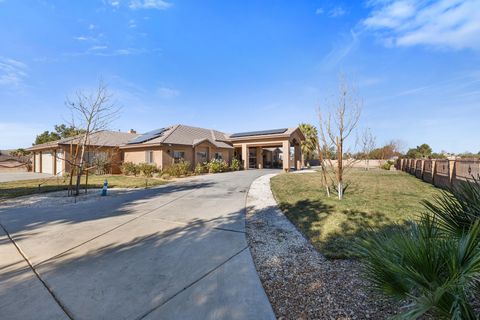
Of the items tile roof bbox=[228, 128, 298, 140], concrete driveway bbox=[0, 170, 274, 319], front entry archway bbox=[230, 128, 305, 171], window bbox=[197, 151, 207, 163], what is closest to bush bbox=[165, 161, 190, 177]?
window bbox=[197, 151, 207, 163]

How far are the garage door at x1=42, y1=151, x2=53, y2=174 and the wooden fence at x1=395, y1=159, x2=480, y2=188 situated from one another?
101 ft

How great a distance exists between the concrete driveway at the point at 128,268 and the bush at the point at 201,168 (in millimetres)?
13770

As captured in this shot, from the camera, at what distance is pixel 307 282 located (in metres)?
3.14

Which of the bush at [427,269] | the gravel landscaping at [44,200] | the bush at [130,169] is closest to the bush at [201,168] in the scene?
the bush at [130,169]

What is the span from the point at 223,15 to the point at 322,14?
15.1 feet

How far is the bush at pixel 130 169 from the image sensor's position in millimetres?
19781

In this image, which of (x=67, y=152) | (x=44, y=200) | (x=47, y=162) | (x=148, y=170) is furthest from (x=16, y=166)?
(x=44, y=200)

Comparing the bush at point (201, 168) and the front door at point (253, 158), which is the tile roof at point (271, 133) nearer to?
the front door at point (253, 158)

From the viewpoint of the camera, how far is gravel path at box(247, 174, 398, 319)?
2.51 meters

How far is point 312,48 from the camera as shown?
11484mm

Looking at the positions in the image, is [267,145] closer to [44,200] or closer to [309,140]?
[309,140]

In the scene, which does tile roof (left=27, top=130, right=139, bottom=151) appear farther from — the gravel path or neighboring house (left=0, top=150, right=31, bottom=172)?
the gravel path

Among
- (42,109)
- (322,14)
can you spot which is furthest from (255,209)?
(42,109)

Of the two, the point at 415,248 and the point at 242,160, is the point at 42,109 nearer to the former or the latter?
the point at 242,160
